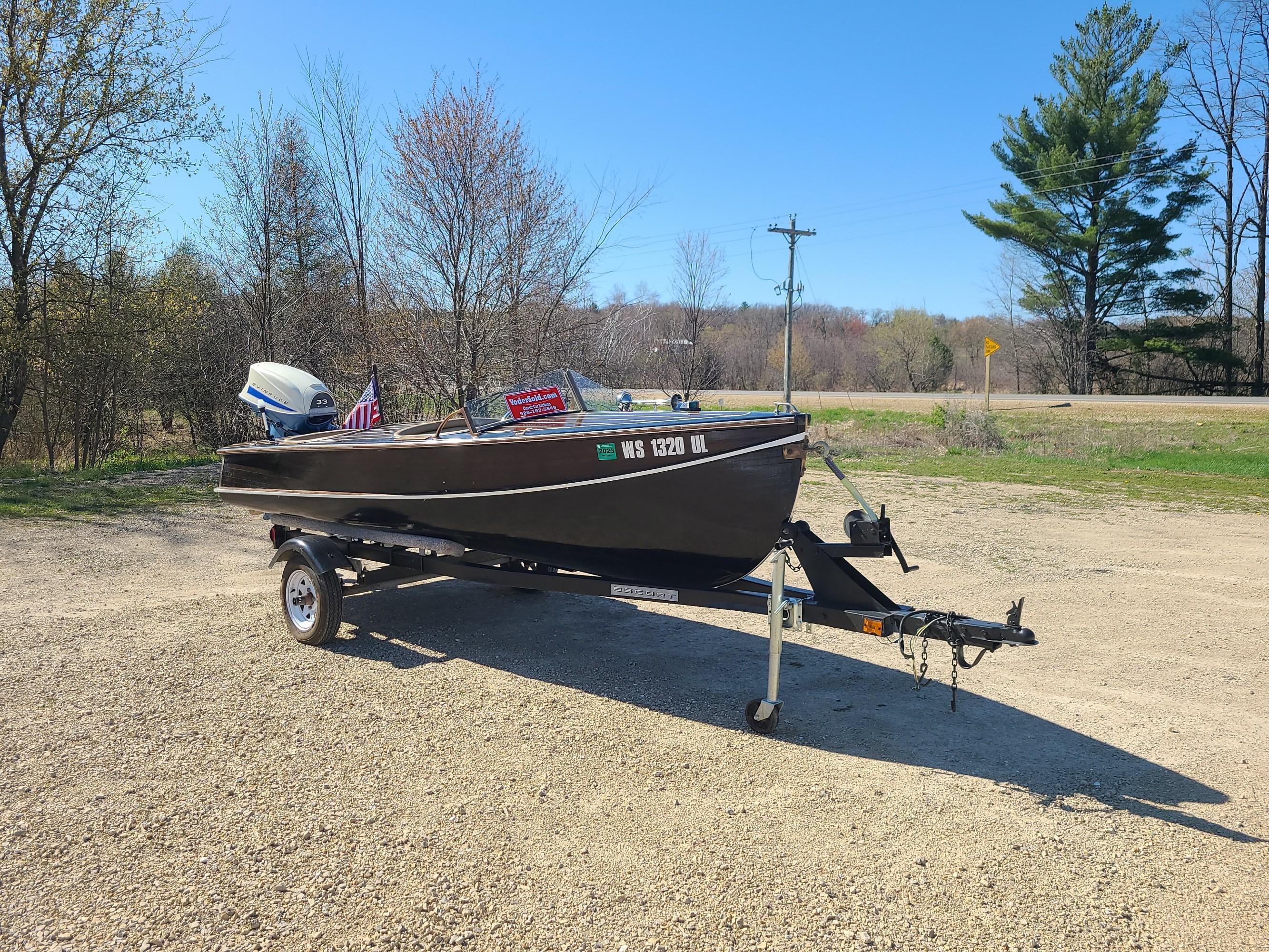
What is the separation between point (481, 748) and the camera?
4.02 metres

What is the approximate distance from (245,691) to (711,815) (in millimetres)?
2819

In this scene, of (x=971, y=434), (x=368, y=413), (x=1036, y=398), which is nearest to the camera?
(x=368, y=413)

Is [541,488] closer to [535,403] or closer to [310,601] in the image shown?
[535,403]

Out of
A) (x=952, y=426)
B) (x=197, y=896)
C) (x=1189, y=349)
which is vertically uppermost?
(x=1189, y=349)

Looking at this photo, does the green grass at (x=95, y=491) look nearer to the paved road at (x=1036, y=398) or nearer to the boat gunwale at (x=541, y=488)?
the boat gunwale at (x=541, y=488)

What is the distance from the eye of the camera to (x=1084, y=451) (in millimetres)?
18516

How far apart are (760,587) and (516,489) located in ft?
4.76

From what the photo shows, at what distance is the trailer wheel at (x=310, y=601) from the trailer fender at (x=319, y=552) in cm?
4

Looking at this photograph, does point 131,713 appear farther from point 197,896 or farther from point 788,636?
point 788,636

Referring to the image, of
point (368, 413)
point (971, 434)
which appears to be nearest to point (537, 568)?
point (368, 413)

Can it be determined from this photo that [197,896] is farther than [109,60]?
No

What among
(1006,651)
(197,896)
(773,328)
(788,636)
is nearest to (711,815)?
(197,896)

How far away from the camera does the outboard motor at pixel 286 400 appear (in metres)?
6.55

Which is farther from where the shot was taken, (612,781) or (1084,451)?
(1084,451)
